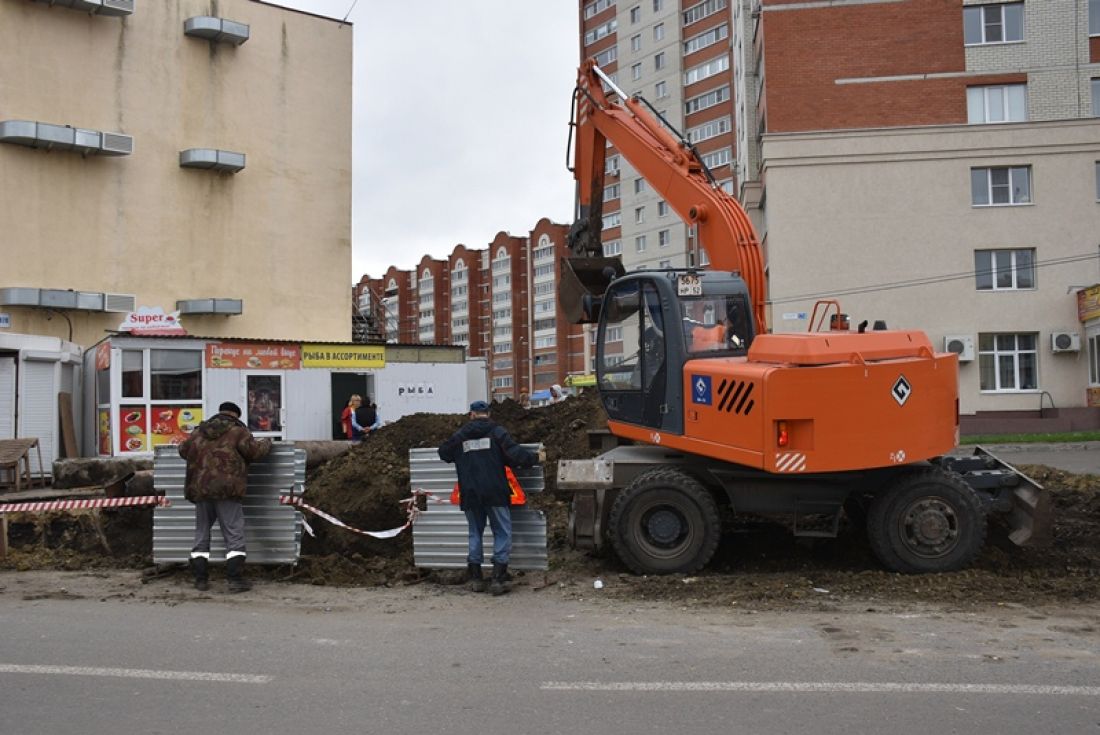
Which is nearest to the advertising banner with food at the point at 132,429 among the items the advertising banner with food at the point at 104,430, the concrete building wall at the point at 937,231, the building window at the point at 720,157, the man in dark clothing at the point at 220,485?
the advertising banner with food at the point at 104,430

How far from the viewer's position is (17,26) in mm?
27109

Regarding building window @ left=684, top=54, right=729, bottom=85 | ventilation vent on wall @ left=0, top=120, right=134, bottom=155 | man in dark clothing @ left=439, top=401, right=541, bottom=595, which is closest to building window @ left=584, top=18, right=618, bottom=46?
building window @ left=684, top=54, right=729, bottom=85

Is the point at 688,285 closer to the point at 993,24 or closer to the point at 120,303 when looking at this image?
the point at 120,303

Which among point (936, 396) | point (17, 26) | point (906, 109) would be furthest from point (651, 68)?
point (936, 396)

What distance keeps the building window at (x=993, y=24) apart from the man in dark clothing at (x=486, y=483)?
30.0 metres

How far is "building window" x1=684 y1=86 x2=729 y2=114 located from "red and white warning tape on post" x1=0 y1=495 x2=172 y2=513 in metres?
63.2

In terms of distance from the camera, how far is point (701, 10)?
229 ft

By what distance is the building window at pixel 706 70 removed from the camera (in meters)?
68.6

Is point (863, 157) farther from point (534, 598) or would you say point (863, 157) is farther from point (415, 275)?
point (415, 275)

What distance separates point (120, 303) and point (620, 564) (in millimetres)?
23118

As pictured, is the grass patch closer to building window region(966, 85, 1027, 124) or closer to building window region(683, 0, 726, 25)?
building window region(966, 85, 1027, 124)

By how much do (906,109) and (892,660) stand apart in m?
30.1

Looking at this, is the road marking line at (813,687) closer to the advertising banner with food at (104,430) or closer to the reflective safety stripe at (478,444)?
the reflective safety stripe at (478,444)

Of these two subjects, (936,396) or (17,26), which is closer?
(936,396)
